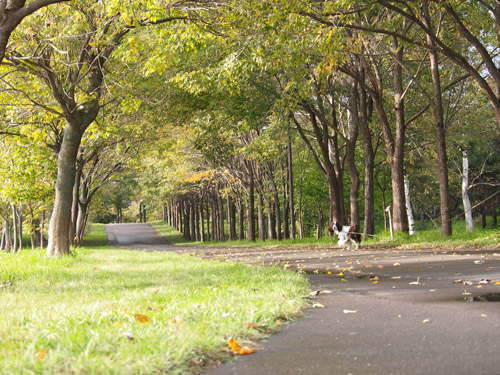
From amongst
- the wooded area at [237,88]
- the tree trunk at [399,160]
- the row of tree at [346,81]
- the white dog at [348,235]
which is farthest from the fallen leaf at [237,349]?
the tree trunk at [399,160]

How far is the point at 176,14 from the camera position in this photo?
1237 cm

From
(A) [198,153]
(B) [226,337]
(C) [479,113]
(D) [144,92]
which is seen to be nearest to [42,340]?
(B) [226,337]

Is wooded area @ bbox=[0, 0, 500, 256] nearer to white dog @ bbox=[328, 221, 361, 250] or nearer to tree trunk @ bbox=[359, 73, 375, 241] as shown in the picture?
tree trunk @ bbox=[359, 73, 375, 241]

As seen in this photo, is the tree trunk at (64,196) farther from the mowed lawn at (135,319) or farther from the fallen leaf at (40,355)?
the fallen leaf at (40,355)

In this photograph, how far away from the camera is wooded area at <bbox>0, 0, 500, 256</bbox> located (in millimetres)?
12594

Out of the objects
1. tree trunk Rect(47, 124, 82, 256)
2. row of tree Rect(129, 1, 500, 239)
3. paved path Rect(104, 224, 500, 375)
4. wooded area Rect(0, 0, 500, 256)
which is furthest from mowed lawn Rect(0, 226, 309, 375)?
row of tree Rect(129, 1, 500, 239)

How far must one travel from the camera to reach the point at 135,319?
193 inches

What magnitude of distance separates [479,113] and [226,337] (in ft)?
82.8

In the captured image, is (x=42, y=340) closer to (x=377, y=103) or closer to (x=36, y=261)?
(x=36, y=261)

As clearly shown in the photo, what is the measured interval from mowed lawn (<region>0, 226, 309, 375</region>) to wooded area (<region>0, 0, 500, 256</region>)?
14.4ft

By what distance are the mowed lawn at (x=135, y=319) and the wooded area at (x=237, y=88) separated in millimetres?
4393

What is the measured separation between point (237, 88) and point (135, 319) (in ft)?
35.5

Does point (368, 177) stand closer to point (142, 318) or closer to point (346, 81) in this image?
point (346, 81)

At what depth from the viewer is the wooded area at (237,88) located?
496 inches
